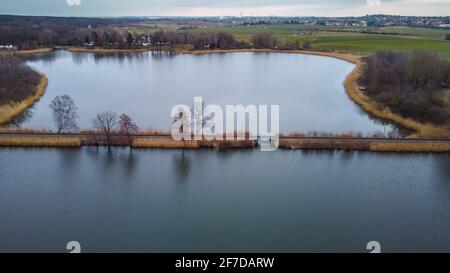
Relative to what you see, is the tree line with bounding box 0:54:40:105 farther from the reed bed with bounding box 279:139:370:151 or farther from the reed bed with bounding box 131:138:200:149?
the reed bed with bounding box 279:139:370:151

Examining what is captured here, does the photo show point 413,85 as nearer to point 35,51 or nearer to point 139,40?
point 139,40

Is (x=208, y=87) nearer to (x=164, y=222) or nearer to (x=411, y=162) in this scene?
(x=411, y=162)

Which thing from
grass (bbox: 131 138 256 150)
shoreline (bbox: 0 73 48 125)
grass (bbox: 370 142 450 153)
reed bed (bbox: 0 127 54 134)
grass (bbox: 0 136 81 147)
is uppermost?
shoreline (bbox: 0 73 48 125)

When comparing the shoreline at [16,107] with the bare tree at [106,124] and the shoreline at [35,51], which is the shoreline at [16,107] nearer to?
the bare tree at [106,124]

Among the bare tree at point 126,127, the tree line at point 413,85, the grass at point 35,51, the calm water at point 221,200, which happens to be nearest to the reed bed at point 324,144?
the calm water at point 221,200

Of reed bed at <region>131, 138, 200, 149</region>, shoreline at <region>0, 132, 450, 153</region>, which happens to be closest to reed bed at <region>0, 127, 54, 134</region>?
shoreline at <region>0, 132, 450, 153</region>

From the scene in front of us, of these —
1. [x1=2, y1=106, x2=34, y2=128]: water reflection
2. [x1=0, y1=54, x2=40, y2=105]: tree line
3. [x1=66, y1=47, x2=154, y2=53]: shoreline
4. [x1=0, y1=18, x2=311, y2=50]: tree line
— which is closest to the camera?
[x1=2, y1=106, x2=34, y2=128]: water reflection

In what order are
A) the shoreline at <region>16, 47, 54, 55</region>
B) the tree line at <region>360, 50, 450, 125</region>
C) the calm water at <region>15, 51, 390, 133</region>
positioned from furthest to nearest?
the shoreline at <region>16, 47, 54, 55</region>
the calm water at <region>15, 51, 390, 133</region>
the tree line at <region>360, 50, 450, 125</region>
